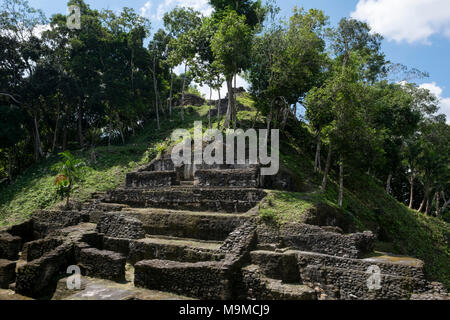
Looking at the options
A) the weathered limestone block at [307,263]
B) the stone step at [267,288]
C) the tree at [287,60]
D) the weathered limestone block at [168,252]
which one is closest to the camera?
the stone step at [267,288]

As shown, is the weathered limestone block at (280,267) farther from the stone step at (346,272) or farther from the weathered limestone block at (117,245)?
the weathered limestone block at (117,245)

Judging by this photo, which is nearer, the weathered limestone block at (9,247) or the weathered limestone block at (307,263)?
the weathered limestone block at (307,263)

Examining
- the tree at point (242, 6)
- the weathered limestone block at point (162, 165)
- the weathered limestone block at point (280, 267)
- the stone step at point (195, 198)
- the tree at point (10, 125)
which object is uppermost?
the tree at point (242, 6)

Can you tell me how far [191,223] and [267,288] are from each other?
464 centimetres

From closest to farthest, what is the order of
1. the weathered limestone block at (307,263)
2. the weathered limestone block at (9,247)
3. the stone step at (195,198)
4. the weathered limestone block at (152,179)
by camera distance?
the weathered limestone block at (307,263), the weathered limestone block at (9,247), the stone step at (195,198), the weathered limestone block at (152,179)

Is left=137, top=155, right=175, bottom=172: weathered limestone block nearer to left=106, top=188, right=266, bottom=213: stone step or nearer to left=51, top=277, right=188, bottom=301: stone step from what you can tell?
left=106, top=188, right=266, bottom=213: stone step

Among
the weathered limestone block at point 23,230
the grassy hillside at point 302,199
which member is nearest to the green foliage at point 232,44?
the grassy hillside at point 302,199

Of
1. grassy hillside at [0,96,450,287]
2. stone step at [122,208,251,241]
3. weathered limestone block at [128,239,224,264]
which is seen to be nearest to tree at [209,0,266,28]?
grassy hillside at [0,96,450,287]

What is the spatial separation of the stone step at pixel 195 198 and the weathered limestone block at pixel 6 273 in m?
5.74

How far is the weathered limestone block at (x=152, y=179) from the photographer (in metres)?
15.5

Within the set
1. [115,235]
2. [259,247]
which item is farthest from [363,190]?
[115,235]

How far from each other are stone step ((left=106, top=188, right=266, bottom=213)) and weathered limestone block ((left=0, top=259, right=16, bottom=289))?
574cm

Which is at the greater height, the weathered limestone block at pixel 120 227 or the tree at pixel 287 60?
the tree at pixel 287 60

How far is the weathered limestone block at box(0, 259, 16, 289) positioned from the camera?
375 inches
